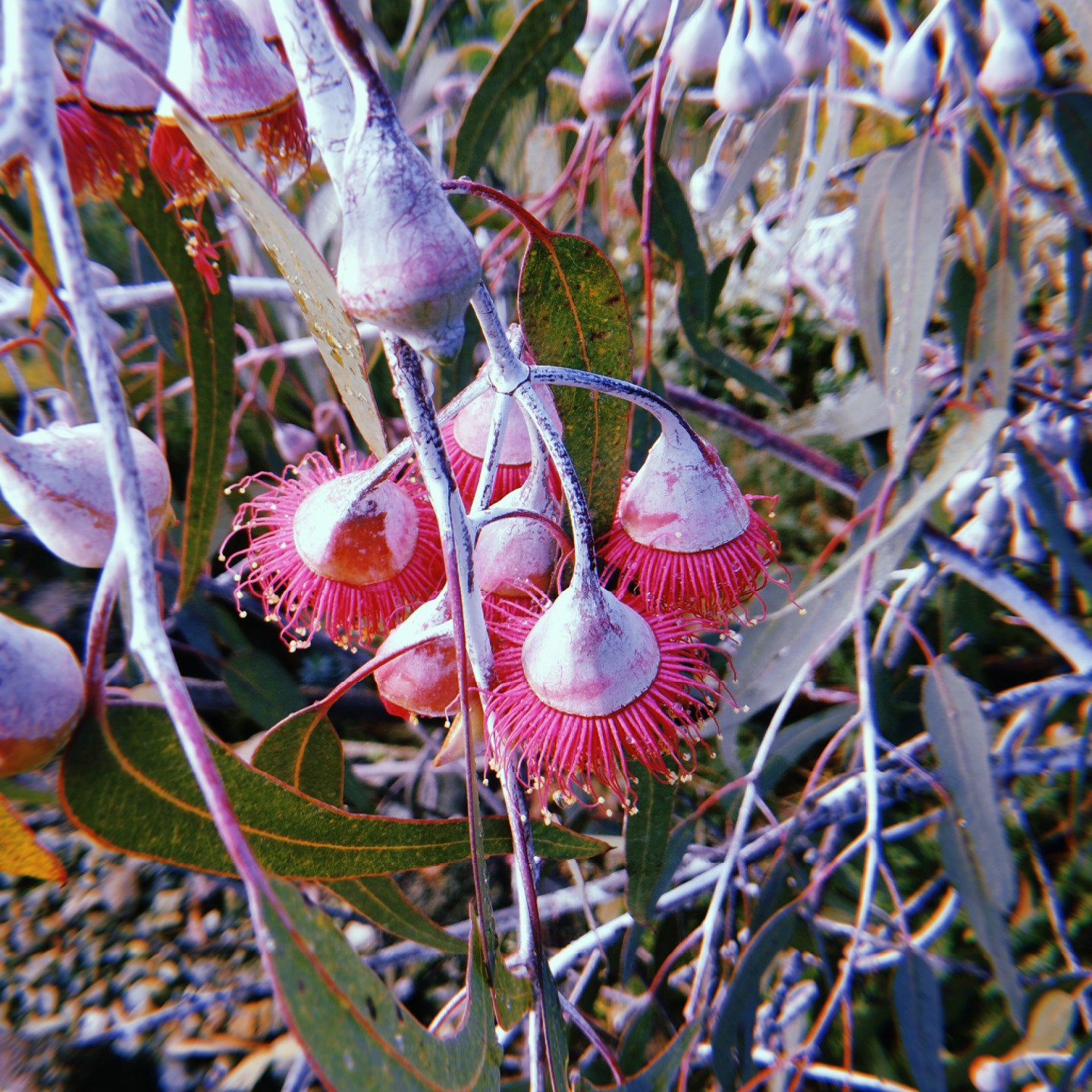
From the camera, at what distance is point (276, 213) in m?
0.29

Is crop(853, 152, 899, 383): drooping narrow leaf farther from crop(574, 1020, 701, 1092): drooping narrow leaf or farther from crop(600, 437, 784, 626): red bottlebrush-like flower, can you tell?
crop(574, 1020, 701, 1092): drooping narrow leaf

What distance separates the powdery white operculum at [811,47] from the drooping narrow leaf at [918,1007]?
0.99 metres

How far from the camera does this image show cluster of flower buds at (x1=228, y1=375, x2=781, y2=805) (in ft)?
1.20

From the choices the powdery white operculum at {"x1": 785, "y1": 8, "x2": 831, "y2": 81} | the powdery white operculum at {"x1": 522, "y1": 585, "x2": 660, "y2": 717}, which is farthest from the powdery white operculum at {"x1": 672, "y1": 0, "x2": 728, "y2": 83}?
the powdery white operculum at {"x1": 522, "y1": 585, "x2": 660, "y2": 717}

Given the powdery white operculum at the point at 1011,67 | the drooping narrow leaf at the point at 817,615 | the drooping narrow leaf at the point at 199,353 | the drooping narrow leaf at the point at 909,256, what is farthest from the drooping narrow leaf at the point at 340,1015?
the powdery white operculum at the point at 1011,67

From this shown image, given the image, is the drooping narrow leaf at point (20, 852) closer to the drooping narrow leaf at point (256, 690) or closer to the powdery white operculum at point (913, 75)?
the drooping narrow leaf at point (256, 690)

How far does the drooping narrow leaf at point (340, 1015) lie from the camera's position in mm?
232

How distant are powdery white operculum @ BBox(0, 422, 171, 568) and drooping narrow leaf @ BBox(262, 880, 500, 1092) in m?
0.18

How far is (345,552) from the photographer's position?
0.41 meters

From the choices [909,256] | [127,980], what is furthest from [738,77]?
[127,980]

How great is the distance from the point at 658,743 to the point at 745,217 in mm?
2120

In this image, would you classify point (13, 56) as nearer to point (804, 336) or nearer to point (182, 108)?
point (182, 108)

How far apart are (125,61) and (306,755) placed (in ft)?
1.18

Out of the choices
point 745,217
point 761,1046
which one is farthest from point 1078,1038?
point 745,217
